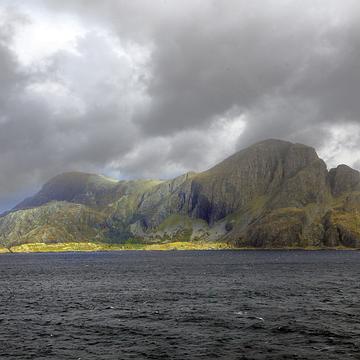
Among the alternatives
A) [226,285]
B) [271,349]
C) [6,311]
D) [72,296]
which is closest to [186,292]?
[226,285]

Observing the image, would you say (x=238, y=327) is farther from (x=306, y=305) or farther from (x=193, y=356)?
(x=306, y=305)

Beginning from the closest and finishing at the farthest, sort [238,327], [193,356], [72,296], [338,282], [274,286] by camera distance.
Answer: [193,356], [238,327], [72,296], [274,286], [338,282]

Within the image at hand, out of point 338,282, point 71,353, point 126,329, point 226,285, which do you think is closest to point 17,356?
point 71,353

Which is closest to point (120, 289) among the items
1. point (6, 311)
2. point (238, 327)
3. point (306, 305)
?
point (6, 311)

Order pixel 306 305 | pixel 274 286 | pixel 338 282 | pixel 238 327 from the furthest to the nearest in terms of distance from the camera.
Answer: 1. pixel 338 282
2. pixel 274 286
3. pixel 306 305
4. pixel 238 327

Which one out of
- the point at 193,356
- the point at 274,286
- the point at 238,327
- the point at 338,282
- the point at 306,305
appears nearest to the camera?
the point at 193,356

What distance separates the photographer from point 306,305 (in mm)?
87375

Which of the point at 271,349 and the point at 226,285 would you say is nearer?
the point at 271,349

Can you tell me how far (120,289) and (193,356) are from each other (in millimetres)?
72007

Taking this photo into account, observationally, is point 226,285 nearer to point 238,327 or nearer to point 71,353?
point 238,327

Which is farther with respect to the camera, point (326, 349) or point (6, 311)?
point (6, 311)

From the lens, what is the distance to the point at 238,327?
6762 cm

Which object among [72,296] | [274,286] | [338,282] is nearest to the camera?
[72,296]

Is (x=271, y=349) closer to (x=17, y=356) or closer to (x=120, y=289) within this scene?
(x=17, y=356)
